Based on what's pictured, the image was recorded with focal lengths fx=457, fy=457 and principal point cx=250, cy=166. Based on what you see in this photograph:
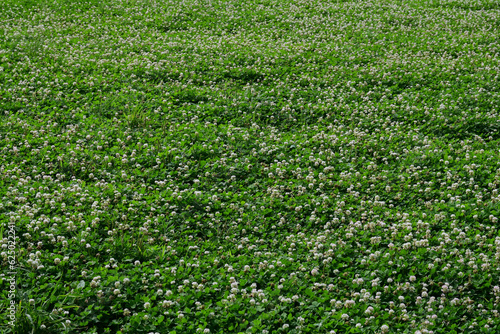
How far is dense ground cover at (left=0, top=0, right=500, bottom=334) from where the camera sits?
19.4 feet

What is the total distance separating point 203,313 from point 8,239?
10.1ft

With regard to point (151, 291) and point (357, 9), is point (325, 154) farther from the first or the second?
point (357, 9)

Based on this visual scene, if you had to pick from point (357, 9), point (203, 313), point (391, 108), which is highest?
point (357, 9)

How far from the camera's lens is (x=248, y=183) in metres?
8.86

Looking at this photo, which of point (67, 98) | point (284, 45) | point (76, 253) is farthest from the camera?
point (284, 45)

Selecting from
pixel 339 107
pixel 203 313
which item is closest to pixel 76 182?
pixel 203 313

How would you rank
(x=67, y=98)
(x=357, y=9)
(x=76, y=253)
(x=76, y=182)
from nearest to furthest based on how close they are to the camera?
(x=76, y=253), (x=76, y=182), (x=67, y=98), (x=357, y=9)

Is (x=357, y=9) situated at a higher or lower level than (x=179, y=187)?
higher

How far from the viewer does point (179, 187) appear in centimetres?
851

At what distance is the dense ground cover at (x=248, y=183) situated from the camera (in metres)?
5.91

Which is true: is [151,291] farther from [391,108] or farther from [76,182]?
[391,108]

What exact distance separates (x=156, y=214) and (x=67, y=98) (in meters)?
5.51

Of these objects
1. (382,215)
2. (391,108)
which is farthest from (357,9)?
(382,215)

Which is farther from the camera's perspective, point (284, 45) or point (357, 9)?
point (357, 9)
